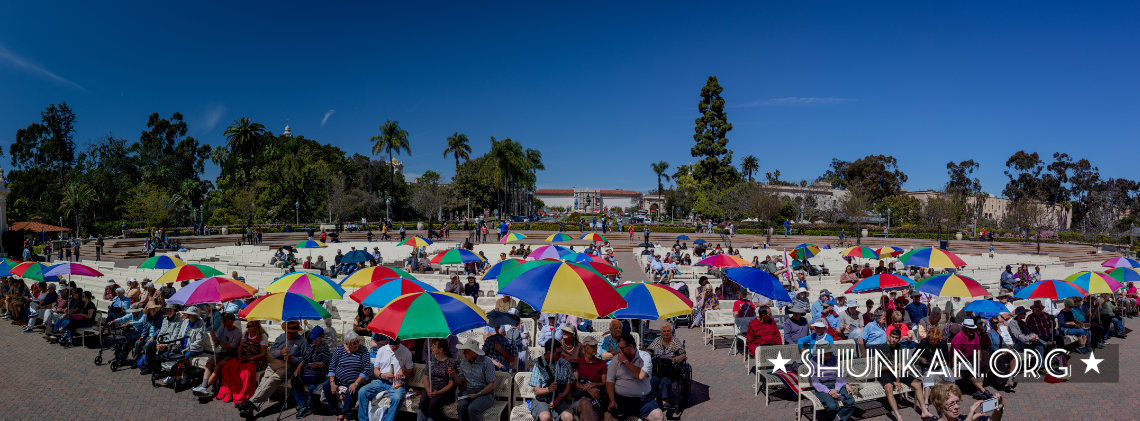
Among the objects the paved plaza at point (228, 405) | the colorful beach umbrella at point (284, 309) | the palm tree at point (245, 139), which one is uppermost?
the palm tree at point (245, 139)

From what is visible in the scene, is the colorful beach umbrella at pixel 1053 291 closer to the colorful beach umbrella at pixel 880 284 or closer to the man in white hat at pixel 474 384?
the colorful beach umbrella at pixel 880 284

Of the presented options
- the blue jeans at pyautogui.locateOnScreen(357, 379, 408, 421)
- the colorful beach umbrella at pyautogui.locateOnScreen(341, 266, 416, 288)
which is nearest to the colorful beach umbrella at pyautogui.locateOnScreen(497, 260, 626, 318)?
the blue jeans at pyautogui.locateOnScreen(357, 379, 408, 421)

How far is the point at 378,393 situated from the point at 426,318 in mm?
1308

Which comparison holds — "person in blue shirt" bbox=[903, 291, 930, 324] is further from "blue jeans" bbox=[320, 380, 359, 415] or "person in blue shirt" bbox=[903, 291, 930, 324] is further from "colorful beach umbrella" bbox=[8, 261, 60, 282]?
"colorful beach umbrella" bbox=[8, 261, 60, 282]

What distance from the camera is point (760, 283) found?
10156 millimetres

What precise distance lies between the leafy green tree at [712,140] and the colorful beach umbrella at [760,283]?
53.9 metres

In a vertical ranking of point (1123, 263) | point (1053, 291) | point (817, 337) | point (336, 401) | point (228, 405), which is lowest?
point (228, 405)

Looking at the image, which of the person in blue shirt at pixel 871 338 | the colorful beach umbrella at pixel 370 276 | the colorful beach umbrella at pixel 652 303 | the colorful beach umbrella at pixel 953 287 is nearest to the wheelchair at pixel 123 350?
the colorful beach umbrella at pixel 370 276

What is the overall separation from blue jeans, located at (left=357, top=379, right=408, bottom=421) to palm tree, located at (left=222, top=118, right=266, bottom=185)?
61.0 m

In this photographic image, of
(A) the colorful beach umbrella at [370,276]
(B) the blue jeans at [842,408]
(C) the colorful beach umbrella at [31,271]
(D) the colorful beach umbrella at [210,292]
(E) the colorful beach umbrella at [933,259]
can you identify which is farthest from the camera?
(C) the colorful beach umbrella at [31,271]

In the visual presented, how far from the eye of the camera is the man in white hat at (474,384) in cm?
625

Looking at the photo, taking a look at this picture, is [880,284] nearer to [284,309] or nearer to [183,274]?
[284,309]

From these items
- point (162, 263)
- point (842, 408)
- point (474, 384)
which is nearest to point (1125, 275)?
point (842, 408)

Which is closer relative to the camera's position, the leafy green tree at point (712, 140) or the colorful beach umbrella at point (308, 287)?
the colorful beach umbrella at point (308, 287)
